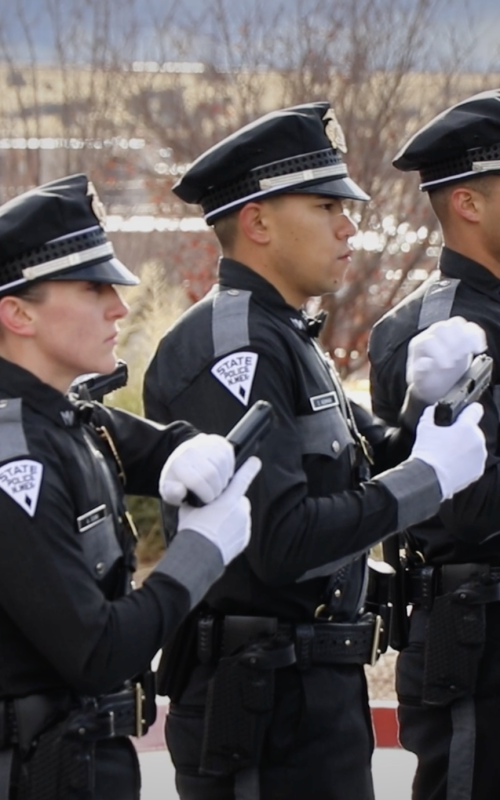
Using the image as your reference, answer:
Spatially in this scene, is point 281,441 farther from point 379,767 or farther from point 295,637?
point 379,767

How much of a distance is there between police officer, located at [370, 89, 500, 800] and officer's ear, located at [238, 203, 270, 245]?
45 cm

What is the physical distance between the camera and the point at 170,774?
18.4 ft

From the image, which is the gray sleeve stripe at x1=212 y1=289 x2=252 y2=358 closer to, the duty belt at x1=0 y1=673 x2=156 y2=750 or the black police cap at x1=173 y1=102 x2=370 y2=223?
the black police cap at x1=173 y1=102 x2=370 y2=223

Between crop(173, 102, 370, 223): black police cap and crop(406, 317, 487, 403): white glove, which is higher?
crop(173, 102, 370, 223): black police cap

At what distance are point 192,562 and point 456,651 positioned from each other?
3.81 feet

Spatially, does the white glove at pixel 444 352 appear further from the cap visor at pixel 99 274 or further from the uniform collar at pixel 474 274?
the cap visor at pixel 99 274

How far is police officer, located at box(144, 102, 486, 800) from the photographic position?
3510mm

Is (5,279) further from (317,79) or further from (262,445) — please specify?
(317,79)

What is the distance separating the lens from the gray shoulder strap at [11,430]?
3.01m

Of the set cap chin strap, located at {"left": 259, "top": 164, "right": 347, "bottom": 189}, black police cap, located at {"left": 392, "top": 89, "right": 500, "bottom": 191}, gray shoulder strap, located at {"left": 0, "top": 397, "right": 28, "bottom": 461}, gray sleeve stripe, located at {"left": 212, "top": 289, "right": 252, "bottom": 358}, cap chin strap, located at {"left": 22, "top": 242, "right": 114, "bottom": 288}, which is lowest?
gray shoulder strap, located at {"left": 0, "top": 397, "right": 28, "bottom": 461}

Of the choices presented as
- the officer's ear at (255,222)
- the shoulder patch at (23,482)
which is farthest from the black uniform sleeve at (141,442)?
Answer: the officer's ear at (255,222)

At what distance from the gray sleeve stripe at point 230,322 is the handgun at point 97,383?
0.23 m

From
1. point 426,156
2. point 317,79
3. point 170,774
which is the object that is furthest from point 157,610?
point 317,79

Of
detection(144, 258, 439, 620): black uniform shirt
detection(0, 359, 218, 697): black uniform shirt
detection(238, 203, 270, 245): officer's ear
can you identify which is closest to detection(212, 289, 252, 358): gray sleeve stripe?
detection(144, 258, 439, 620): black uniform shirt
